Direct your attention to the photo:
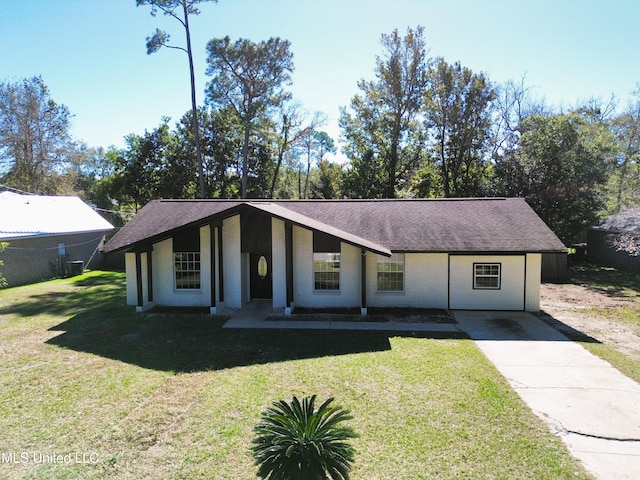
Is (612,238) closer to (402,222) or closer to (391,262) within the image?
(402,222)

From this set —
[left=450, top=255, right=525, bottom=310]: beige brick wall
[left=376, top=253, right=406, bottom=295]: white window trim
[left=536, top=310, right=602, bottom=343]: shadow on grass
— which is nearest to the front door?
[left=376, top=253, right=406, bottom=295]: white window trim

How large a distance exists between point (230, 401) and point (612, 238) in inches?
1066

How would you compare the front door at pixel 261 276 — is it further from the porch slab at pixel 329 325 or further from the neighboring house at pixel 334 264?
the porch slab at pixel 329 325

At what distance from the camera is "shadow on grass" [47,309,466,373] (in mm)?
9945

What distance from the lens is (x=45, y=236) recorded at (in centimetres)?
2183

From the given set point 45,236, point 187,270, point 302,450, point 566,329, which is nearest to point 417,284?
point 566,329

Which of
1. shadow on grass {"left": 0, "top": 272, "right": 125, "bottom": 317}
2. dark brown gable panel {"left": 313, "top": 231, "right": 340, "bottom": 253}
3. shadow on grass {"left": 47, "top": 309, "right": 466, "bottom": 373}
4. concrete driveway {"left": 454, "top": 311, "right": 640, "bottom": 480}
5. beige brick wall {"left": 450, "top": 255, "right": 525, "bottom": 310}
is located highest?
dark brown gable panel {"left": 313, "top": 231, "right": 340, "bottom": 253}

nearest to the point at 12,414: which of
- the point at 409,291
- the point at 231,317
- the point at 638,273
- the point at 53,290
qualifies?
the point at 231,317

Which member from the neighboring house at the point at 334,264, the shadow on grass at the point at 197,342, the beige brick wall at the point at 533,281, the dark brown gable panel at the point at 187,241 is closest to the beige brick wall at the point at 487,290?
the neighboring house at the point at 334,264

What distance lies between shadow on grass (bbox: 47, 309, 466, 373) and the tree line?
56.2 feet

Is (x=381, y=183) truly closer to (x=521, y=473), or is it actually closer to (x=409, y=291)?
(x=409, y=291)

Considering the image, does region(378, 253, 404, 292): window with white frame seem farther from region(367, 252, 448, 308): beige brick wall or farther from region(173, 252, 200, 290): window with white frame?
region(173, 252, 200, 290): window with white frame

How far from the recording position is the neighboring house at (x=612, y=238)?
80.1 feet

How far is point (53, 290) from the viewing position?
765 inches
